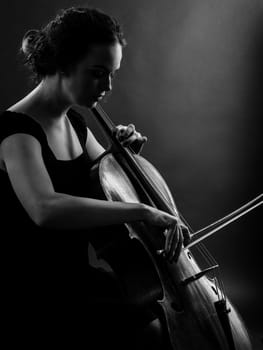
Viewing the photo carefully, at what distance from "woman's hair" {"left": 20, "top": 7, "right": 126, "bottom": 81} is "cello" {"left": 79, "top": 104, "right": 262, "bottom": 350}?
0.95 ft

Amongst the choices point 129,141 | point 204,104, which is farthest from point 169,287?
point 204,104

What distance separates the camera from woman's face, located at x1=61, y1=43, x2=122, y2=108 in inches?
54.1

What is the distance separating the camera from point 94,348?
52.9 inches

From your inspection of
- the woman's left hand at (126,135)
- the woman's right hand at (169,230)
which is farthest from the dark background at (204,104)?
the woman's right hand at (169,230)

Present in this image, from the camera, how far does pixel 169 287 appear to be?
4.46ft

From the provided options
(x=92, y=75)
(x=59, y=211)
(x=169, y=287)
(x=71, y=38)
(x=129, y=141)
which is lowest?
(x=169, y=287)

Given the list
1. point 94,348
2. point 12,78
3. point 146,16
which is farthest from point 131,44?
point 94,348

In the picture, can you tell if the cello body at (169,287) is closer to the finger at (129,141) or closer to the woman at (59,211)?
the woman at (59,211)

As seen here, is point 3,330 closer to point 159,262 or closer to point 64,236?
point 64,236

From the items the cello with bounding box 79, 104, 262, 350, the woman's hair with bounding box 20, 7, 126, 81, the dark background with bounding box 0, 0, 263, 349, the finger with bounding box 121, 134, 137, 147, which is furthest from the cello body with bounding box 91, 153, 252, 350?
the dark background with bounding box 0, 0, 263, 349

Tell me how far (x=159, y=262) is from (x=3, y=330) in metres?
0.42

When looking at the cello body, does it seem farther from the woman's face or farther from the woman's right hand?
the woman's face

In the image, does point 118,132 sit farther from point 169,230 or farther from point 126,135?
point 169,230

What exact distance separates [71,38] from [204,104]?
148 cm
